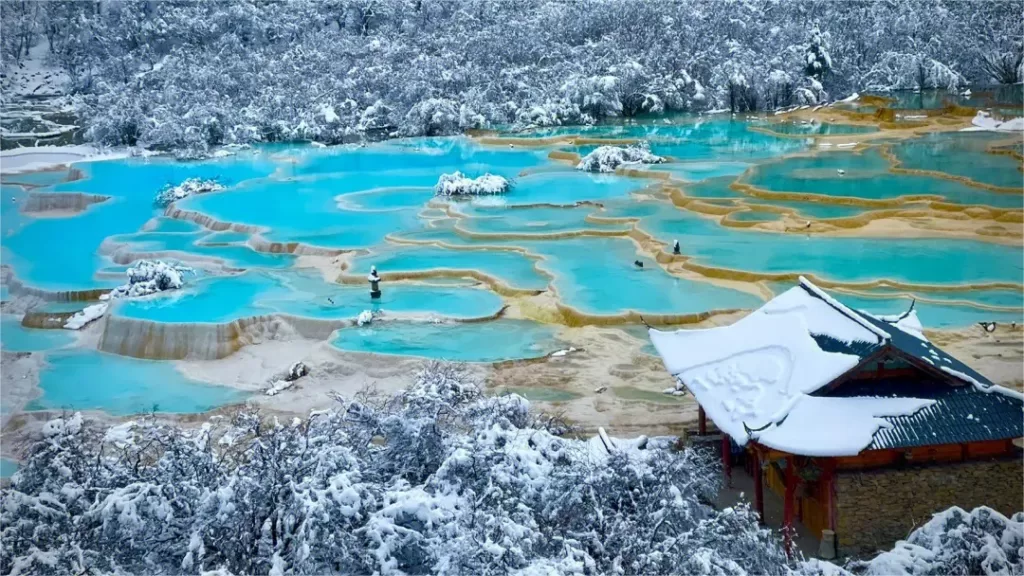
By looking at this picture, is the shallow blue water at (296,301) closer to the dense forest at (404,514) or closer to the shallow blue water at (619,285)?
the shallow blue water at (619,285)

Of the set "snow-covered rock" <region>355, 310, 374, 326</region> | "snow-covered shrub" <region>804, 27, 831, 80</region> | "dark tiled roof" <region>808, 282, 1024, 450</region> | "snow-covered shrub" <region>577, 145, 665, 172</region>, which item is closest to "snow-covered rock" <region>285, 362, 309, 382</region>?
"snow-covered rock" <region>355, 310, 374, 326</region>

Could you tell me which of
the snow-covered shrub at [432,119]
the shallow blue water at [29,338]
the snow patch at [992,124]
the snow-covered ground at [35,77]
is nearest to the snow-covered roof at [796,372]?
the shallow blue water at [29,338]

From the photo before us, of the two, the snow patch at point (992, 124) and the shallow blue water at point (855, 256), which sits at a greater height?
the snow patch at point (992, 124)

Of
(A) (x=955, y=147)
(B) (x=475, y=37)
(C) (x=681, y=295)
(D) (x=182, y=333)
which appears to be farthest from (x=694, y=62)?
(D) (x=182, y=333)

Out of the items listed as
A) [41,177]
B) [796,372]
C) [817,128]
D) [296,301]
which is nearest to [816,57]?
[817,128]

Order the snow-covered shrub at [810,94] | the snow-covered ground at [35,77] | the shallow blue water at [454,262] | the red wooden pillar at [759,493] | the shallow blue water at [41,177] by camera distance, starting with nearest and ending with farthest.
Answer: the red wooden pillar at [759,493] → the shallow blue water at [454,262] → the shallow blue water at [41,177] → the snow-covered shrub at [810,94] → the snow-covered ground at [35,77]

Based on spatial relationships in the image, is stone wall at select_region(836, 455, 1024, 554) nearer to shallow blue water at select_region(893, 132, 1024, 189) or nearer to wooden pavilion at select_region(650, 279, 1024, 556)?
wooden pavilion at select_region(650, 279, 1024, 556)
